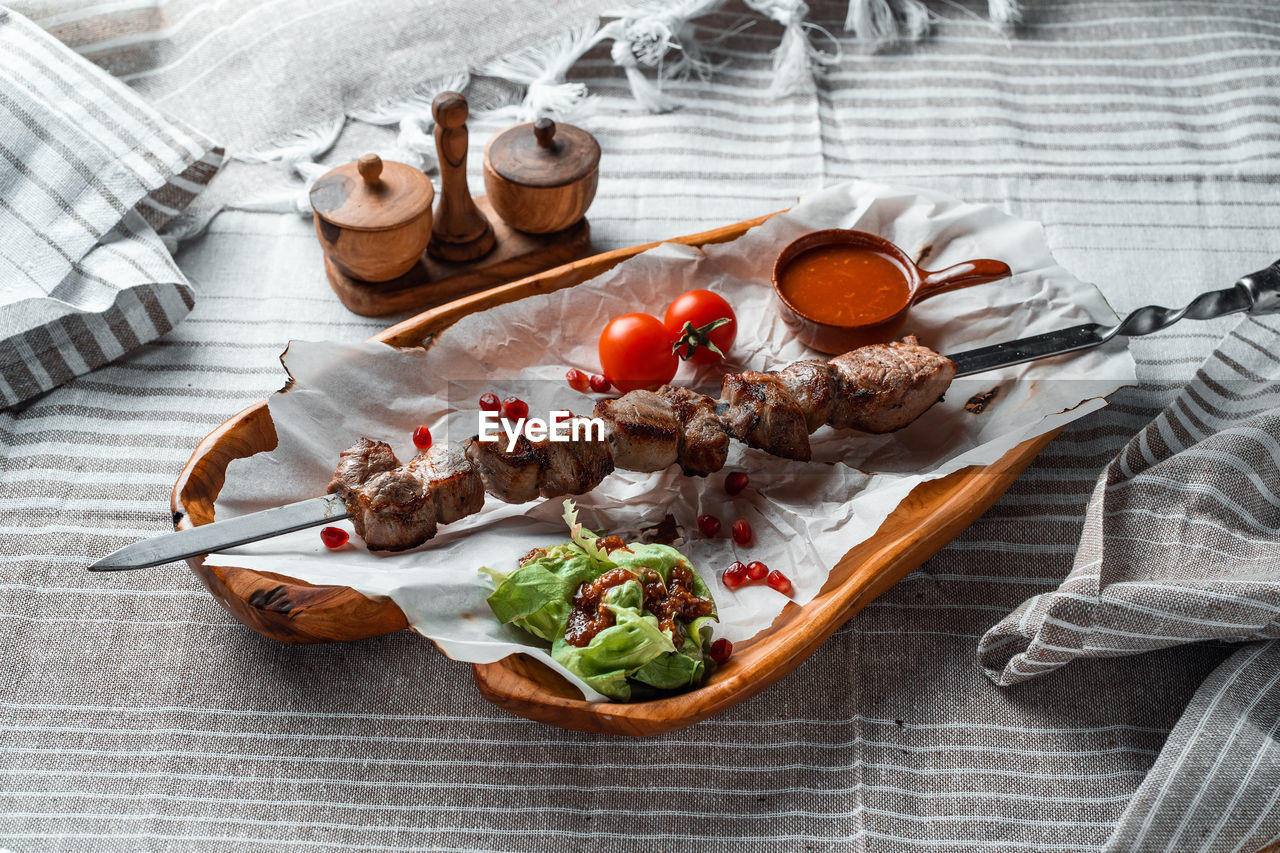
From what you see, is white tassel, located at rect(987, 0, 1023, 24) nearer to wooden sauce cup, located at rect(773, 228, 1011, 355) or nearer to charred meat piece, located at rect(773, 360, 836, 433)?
wooden sauce cup, located at rect(773, 228, 1011, 355)

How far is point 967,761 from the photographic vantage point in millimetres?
2381

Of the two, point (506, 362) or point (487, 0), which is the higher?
point (487, 0)

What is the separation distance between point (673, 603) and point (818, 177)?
218 cm

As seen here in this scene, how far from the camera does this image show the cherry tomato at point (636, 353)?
2834 millimetres

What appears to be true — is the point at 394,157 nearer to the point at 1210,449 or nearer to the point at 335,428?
the point at 335,428

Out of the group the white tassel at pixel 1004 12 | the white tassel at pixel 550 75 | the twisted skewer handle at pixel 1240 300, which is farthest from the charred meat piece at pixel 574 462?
the white tassel at pixel 1004 12

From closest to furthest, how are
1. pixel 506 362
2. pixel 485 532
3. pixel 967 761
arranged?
pixel 967 761
pixel 485 532
pixel 506 362

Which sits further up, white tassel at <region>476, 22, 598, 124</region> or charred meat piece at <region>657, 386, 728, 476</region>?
white tassel at <region>476, 22, 598, 124</region>

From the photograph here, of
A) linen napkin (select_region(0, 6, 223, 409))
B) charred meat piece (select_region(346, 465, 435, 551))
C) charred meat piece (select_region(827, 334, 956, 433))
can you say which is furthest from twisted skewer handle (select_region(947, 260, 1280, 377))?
linen napkin (select_region(0, 6, 223, 409))

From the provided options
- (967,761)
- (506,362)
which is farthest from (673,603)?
(506,362)

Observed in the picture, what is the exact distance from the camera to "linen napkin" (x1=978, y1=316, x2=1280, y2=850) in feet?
7.17

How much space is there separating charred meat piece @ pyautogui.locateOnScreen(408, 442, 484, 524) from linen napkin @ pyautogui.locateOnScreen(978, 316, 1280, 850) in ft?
4.42

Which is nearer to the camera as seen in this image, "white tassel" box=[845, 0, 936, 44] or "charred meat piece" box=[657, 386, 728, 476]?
"charred meat piece" box=[657, 386, 728, 476]

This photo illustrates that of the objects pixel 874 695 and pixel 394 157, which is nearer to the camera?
pixel 874 695
